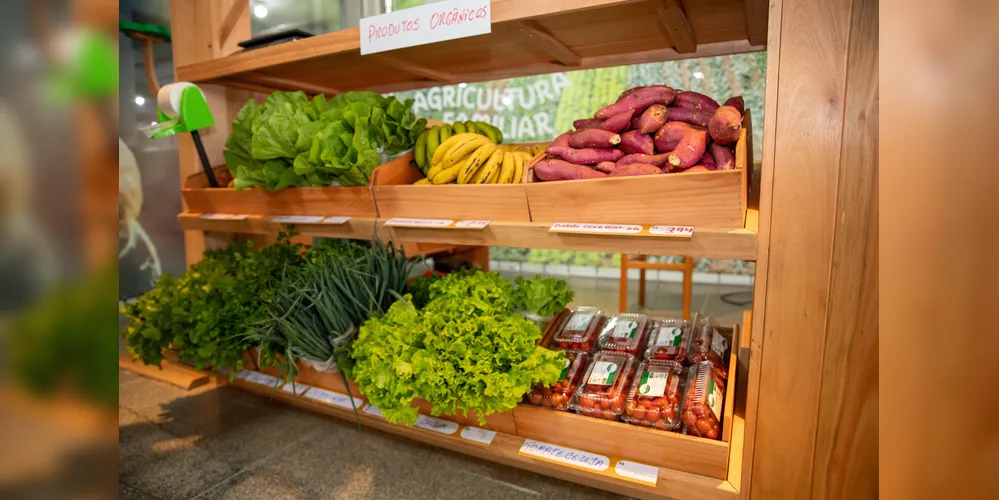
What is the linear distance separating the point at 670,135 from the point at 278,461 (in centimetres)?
154

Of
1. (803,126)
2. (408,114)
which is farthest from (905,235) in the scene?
(408,114)

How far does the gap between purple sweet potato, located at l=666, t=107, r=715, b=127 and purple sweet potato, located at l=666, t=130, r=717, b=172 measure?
0.29 feet

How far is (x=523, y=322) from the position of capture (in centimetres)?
145

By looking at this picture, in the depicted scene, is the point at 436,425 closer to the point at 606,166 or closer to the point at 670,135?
the point at 606,166

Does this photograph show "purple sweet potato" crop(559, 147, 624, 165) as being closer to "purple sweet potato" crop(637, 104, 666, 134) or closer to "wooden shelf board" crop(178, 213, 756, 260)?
"purple sweet potato" crop(637, 104, 666, 134)

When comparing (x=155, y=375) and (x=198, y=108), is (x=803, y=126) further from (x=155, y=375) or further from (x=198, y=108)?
(x=155, y=375)

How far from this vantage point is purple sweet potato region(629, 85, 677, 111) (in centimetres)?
146

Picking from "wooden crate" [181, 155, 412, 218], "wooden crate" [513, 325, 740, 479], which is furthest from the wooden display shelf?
"wooden crate" [513, 325, 740, 479]

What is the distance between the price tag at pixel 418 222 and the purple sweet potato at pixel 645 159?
510 mm

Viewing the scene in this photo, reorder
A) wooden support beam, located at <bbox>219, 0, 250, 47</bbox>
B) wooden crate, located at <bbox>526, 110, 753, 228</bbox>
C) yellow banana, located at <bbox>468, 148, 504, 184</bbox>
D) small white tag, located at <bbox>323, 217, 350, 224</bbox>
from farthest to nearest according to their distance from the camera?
wooden support beam, located at <bbox>219, 0, 250, 47</bbox> < small white tag, located at <bbox>323, 217, 350, 224</bbox> < yellow banana, located at <bbox>468, 148, 504, 184</bbox> < wooden crate, located at <bbox>526, 110, 753, 228</bbox>

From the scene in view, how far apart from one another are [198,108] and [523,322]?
1.51 metres

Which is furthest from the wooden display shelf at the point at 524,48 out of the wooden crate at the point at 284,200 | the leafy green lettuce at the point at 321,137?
the wooden crate at the point at 284,200

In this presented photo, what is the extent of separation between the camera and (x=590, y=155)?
1.49 metres

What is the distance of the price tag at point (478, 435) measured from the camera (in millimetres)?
1421
